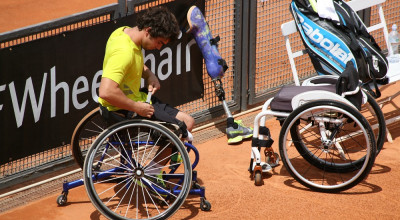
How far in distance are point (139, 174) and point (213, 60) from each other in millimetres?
1984

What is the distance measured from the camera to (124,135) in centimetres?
548

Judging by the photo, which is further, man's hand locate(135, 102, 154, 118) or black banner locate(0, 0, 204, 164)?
black banner locate(0, 0, 204, 164)

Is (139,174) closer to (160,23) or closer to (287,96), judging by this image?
(160,23)

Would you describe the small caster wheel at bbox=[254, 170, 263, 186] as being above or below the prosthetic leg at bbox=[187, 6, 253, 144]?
below

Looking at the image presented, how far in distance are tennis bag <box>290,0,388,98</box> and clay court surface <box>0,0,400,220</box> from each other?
33.5 inches

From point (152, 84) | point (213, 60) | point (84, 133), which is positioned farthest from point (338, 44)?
point (84, 133)

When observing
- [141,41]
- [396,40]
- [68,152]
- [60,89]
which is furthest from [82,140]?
[396,40]

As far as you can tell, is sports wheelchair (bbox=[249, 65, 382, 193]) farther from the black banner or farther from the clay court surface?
the black banner

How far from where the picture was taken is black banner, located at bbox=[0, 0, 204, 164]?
18.9 ft

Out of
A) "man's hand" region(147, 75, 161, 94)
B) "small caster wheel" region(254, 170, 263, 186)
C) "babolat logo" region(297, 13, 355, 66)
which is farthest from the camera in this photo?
"babolat logo" region(297, 13, 355, 66)

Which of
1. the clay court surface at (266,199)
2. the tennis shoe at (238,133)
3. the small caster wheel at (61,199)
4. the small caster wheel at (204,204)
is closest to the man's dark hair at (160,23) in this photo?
the small caster wheel at (204,204)

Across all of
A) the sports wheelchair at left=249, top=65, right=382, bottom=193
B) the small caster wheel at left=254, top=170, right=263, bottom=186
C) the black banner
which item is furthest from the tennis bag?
the black banner

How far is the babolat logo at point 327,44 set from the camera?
6352 millimetres

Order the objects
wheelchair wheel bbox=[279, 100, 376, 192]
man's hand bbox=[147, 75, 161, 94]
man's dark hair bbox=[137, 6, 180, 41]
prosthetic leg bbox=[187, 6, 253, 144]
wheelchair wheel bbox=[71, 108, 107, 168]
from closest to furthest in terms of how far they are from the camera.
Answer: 1. man's dark hair bbox=[137, 6, 180, 41]
2. wheelchair wheel bbox=[279, 100, 376, 192]
3. man's hand bbox=[147, 75, 161, 94]
4. wheelchair wheel bbox=[71, 108, 107, 168]
5. prosthetic leg bbox=[187, 6, 253, 144]
